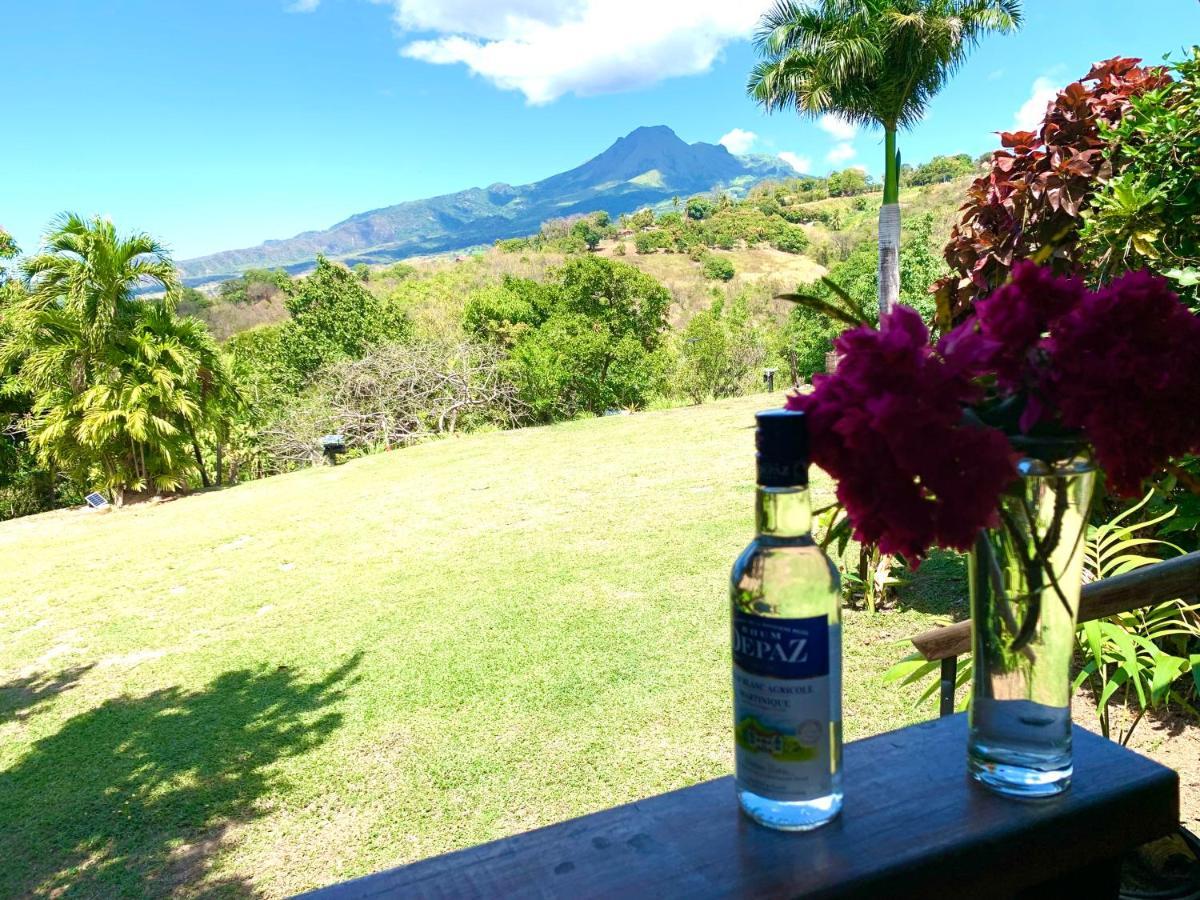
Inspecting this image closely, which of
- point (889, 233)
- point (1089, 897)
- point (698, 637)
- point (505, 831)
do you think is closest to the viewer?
point (1089, 897)

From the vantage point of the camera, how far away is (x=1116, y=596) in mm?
1368

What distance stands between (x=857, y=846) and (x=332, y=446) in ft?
41.6

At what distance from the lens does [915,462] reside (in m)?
0.54

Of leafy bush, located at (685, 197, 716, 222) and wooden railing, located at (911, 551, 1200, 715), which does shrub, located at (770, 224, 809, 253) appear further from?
wooden railing, located at (911, 551, 1200, 715)

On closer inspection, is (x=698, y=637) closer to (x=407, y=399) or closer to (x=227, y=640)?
(x=227, y=640)

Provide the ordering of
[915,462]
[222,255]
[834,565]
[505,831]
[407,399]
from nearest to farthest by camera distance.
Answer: [915,462] → [834,565] → [505,831] → [407,399] → [222,255]

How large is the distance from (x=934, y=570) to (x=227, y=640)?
168 inches

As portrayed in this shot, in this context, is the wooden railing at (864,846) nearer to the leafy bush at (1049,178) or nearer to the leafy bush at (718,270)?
the leafy bush at (1049,178)

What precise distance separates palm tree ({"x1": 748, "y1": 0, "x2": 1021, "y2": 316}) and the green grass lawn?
19.3 ft

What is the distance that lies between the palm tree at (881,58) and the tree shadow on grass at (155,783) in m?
8.27

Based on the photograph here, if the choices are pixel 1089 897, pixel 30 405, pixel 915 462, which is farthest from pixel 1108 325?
pixel 30 405

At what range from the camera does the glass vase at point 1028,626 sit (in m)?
0.62

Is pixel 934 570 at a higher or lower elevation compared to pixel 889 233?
lower

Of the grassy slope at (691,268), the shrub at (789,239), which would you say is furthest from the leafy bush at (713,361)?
the shrub at (789,239)
